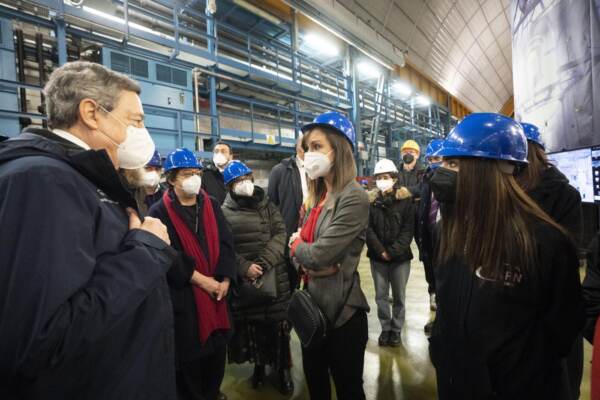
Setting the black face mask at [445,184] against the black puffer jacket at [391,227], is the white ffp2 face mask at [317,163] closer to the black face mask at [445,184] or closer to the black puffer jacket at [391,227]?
the black face mask at [445,184]

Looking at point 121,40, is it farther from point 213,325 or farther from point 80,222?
point 80,222

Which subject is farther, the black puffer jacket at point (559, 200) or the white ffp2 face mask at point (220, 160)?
the white ffp2 face mask at point (220, 160)

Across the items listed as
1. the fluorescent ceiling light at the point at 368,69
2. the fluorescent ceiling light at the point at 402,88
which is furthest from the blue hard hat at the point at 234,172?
the fluorescent ceiling light at the point at 402,88

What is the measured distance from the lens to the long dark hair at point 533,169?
6.13ft

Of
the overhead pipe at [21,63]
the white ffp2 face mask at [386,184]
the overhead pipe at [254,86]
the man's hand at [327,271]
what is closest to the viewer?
the man's hand at [327,271]

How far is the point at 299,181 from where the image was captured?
319cm

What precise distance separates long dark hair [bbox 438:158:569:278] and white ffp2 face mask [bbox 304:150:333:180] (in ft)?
2.43

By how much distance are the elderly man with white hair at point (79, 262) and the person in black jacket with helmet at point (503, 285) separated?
112cm

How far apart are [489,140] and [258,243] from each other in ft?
6.12

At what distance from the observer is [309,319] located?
1.54m

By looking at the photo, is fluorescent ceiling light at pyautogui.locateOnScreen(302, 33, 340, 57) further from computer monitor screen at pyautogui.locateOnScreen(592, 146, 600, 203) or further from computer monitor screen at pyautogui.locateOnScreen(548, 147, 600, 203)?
computer monitor screen at pyautogui.locateOnScreen(592, 146, 600, 203)

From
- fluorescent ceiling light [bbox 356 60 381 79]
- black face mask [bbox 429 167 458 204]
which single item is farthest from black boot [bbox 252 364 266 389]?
fluorescent ceiling light [bbox 356 60 381 79]

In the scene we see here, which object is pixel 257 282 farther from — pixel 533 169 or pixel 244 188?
pixel 533 169

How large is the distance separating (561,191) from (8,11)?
728 cm
